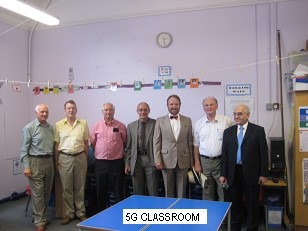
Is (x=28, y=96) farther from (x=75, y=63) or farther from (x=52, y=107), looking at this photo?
(x=75, y=63)

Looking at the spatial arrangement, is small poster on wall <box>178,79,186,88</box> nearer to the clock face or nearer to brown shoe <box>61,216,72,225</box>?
the clock face

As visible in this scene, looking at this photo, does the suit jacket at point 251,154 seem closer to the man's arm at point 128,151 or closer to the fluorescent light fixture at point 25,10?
the man's arm at point 128,151

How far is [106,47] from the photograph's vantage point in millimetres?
Answer: 4996

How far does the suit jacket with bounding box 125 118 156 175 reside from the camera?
149 inches

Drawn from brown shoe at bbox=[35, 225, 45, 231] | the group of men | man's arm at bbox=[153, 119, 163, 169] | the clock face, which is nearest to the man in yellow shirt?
the group of men

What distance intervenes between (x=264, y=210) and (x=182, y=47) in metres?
2.56

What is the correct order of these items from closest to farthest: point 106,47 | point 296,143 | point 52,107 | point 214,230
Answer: point 214,230 < point 296,143 < point 106,47 < point 52,107

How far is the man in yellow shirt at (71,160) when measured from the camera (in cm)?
388

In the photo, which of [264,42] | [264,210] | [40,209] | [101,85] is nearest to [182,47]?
[264,42]

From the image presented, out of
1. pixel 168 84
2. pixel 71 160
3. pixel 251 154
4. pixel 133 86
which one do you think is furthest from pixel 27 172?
pixel 251 154

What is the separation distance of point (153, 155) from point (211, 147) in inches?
28.6

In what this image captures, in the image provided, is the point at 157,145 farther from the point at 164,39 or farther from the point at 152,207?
the point at 164,39

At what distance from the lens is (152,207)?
2.42m

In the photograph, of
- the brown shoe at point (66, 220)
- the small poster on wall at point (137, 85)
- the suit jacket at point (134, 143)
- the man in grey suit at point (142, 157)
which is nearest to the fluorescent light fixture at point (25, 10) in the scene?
the small poster on wall at point (137, 85)
